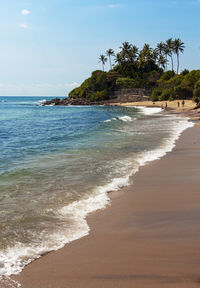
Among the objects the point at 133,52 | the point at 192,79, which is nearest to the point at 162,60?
the point at 133,52

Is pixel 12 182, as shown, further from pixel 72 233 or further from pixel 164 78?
pixel 164 78

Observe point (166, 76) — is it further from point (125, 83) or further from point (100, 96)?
point (100, 96)

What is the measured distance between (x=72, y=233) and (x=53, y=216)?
3.23 feet

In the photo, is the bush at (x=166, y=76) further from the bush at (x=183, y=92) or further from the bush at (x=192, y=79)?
the bush at (x=183, y=92)

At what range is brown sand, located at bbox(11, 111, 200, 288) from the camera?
141 inches

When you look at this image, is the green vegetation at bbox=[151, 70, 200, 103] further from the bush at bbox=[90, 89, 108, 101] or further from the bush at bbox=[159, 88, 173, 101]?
the bush at bbox=[90, 89, 108, 101]

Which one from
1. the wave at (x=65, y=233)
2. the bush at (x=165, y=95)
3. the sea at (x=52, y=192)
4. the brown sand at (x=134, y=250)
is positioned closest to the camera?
the brown sand at (x=134, y=250)

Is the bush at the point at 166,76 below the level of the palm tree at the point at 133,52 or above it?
below

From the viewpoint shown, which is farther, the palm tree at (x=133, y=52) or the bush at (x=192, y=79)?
the palm tree at (x=133, y=52)

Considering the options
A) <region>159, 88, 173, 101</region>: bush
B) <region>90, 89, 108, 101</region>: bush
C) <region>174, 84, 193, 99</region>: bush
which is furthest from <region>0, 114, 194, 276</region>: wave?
<region>90, 89, 108, 101</region>: bush

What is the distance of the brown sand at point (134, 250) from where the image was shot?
3.59 m

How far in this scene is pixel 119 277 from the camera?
3631 mm

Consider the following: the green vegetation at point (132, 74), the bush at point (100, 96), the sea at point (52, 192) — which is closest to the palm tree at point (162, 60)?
the green vegetation at point (132, 74)

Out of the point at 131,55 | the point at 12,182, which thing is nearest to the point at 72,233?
the point at 12,182
